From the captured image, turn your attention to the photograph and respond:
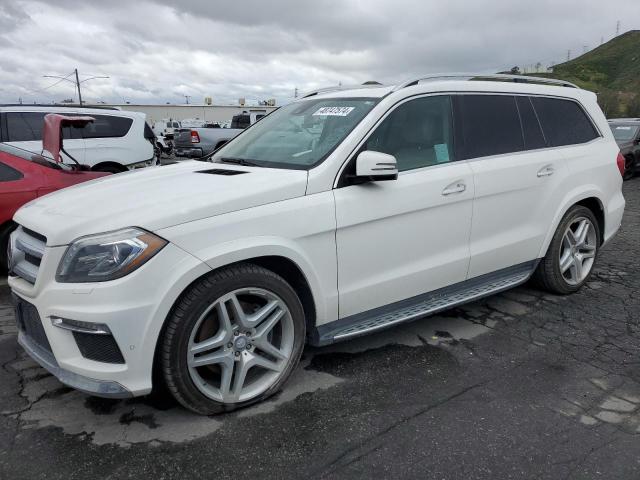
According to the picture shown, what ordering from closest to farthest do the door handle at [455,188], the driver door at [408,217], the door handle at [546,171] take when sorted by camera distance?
1. the driver door at [408,217]
2. the door handle at [455,188]
3. the door handle at [546,171]

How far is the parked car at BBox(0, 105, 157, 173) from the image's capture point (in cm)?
957

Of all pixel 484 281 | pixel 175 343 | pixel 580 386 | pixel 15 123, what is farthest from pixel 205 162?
pixel 15 123

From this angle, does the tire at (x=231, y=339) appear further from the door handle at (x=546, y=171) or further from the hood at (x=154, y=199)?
the door handle at (x=546, y=171)

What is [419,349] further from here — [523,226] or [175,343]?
[175,343]

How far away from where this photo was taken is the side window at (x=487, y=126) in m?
3.69

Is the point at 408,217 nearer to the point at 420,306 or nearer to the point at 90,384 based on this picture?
the point at 420,306

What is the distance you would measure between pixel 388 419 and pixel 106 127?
9.59m

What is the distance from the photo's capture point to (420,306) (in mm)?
3506

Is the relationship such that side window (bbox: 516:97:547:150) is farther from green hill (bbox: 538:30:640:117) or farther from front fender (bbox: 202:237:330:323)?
green hill (bbox: 538:30:640:117)

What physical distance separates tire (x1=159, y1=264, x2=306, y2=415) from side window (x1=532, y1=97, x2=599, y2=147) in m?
2.79

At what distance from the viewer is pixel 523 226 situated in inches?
158

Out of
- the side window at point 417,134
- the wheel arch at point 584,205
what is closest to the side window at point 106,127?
the side window at point 417,134

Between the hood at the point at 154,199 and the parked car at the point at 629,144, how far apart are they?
42.4 ft

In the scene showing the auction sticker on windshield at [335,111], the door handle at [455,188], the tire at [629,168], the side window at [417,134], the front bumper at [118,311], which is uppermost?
the auction sticker on windshield at [335,111]
